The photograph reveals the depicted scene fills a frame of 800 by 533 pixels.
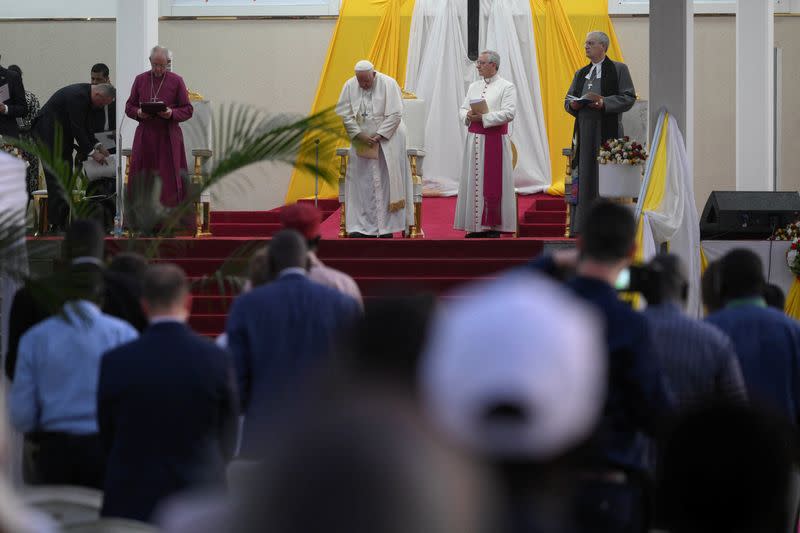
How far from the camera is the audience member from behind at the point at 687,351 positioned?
403 centimetres

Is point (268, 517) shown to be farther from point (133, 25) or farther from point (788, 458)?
point (133, 25)

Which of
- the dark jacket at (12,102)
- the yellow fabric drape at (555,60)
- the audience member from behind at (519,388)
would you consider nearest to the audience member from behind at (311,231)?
the audience member from behind at (519,388)

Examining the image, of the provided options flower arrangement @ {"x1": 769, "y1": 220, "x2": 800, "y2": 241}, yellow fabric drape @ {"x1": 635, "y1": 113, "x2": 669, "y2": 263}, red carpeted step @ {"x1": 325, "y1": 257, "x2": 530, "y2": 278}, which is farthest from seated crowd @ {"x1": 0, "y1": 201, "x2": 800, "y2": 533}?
flower arrangement @ {"x1": 769, "y1": 220, "x2": 800, "y2": 241}

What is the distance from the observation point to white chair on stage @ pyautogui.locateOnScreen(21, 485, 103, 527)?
3.45 meters

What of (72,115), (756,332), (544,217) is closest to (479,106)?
(544,217)

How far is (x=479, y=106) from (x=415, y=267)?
6.90 feet

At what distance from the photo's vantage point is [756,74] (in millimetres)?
14445

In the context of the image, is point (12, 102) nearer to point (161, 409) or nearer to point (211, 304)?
point (211, 304)

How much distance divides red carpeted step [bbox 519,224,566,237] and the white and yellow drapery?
2532 millimetres

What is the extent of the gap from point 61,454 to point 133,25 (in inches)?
373

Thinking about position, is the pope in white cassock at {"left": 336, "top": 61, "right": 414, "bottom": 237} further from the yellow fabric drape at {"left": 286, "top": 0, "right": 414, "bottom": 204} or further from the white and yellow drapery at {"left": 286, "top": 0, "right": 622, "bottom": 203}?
the yellow fabric drape at {"left": 286, "top": 0, "right": 414, "bottom": 204}

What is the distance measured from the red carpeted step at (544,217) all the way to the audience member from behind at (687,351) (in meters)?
10.6

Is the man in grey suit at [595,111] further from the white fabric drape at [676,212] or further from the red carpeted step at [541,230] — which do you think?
the white fabric drape at [676,212]

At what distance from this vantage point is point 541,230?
1434 centimetres
